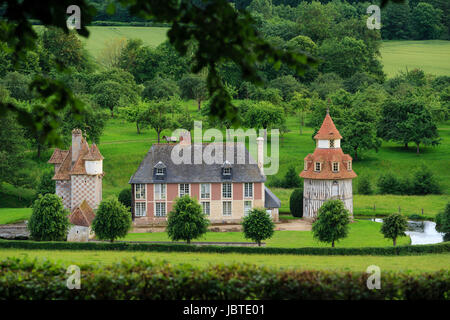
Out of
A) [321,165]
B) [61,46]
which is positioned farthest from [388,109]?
[61,46]

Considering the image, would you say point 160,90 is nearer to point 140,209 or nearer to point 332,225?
point 140,209

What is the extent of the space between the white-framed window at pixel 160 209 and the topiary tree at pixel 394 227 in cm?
1773

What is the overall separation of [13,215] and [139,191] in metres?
10.5

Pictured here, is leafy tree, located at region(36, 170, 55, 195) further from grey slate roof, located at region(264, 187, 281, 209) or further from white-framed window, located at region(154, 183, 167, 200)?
grey slate roof, located at region(264, 187, 281, 209)

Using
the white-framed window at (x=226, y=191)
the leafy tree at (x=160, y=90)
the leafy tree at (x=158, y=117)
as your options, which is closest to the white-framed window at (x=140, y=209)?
the white-framed window at (x=226, y=191)

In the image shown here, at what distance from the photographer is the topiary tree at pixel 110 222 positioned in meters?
48.0

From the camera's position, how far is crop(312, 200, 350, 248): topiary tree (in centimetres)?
4722

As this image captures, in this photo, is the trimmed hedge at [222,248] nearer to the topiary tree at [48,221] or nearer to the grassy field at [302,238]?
the topiary tree at [48,221]

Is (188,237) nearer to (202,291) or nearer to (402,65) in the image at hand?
(202,291)

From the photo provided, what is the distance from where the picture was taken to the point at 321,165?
197ft

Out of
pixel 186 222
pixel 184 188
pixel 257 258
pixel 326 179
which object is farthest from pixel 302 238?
pixel 184 188

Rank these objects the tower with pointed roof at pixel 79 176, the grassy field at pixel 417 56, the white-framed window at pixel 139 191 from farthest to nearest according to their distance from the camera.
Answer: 1. the grassy field at pixel 417 56
2. the white-framed window at pixel 139 191
3. the tower with pointed roof at pixel 79 176

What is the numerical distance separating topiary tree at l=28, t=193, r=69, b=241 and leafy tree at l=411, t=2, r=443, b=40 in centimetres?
11366

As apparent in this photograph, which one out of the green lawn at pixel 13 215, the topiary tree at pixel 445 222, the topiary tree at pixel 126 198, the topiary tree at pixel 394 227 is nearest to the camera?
the topiary tree at pixel 394 227
